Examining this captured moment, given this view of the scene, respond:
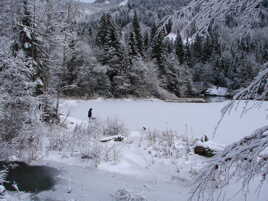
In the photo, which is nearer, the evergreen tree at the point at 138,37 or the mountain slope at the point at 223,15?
the mountain slope at the point at 223,15

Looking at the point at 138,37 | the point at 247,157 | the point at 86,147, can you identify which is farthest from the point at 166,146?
the point at 138,37

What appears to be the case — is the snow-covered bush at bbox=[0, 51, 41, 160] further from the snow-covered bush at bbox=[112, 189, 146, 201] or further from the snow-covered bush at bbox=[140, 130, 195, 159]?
the snow-covered bush at bbox=[140, 130, 195, 159]

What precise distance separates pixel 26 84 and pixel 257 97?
6296mm

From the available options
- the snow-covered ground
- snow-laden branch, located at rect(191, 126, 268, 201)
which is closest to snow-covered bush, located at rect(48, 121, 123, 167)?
the snow-covered ground

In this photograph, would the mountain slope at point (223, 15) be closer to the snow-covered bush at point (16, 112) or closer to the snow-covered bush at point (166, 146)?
the snow-covered bush at point (16, 112)

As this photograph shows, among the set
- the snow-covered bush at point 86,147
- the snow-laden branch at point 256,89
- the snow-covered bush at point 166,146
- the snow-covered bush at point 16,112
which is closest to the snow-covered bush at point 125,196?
the snow-covered bush at point 86,147

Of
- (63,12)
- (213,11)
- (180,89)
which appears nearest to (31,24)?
(63,12)

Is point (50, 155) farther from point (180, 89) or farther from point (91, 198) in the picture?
point (180, 89)

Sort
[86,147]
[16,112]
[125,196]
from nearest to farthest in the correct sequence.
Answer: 1. [125,196]
2. [16,112]
3. [86,147]

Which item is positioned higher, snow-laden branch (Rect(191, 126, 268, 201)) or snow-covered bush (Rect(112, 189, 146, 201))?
snow-laden branch (Rect(191, 126, 268, 201))

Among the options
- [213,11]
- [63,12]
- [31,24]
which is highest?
[63,12]

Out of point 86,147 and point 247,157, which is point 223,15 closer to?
point 247,157

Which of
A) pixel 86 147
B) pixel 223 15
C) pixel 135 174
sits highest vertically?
pixel 223 15

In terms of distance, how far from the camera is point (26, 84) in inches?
251
